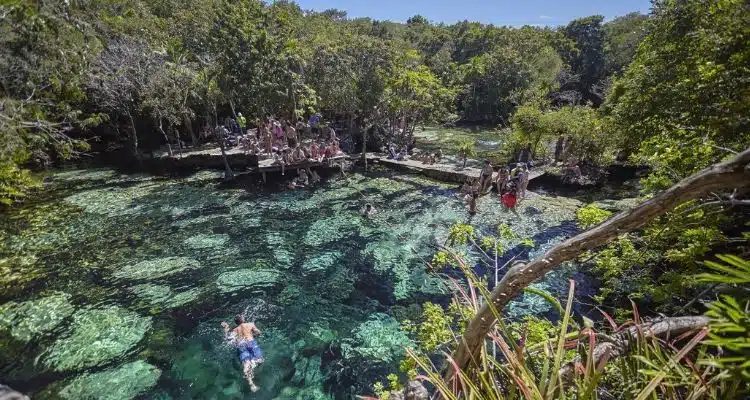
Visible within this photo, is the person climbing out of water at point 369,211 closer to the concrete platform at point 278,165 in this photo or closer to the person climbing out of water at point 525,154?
the concrete platform at point 278,165

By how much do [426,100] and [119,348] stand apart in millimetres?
20650

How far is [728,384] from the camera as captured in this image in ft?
7.25

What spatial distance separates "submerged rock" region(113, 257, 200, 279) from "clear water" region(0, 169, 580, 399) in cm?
6

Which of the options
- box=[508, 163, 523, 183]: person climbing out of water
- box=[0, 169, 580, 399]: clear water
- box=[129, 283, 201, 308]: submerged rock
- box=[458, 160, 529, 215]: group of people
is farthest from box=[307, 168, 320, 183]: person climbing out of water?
box=[129, 283, 201, 308]: submerged rock

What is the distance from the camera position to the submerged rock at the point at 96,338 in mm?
7625

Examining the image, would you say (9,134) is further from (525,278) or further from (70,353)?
(525,278)

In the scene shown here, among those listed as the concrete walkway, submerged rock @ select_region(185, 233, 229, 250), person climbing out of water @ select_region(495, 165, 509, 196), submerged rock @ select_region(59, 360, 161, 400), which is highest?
person climbing out of water @ select_region(495, 165, 509, 196)

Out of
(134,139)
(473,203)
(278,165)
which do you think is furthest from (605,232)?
(134,139)

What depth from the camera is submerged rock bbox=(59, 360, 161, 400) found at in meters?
6.82

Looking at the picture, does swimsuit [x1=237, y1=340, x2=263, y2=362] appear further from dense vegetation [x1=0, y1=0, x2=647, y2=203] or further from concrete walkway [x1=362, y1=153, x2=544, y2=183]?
concrete walkway [x1=362, y1=153, x2=544, y2=183]

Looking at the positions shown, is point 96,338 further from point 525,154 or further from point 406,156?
point 525,154

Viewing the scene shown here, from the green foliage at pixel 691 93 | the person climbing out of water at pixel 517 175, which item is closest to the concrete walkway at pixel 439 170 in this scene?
the person climbing out of water at pixel 517 175

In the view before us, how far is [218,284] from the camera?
34.2 feet

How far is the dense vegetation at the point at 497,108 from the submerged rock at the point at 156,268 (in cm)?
371
